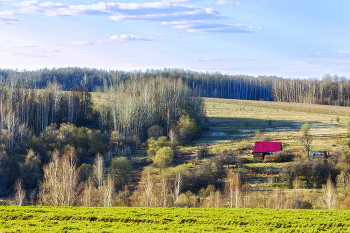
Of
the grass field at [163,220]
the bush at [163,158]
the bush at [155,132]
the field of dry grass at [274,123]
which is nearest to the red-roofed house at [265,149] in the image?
the field of dry grass at [274,123]

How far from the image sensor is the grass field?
16.6m

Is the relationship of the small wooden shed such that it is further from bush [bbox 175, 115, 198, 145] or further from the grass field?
the grass field

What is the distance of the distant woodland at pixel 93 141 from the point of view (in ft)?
107

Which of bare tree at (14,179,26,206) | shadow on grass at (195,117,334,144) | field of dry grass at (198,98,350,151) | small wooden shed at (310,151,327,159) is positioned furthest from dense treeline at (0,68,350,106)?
bare tree at (14,179,26,206)

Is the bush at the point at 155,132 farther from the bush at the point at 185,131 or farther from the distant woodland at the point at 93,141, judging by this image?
the bush at the point at 185,131

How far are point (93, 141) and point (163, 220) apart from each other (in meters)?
38.6

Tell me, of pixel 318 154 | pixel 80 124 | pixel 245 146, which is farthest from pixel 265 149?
pixel 80 124

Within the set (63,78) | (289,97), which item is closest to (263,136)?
(289,97)

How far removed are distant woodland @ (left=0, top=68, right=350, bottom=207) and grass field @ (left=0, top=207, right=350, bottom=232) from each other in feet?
29.0

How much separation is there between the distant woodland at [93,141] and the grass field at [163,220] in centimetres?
883

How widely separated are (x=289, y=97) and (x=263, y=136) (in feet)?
274

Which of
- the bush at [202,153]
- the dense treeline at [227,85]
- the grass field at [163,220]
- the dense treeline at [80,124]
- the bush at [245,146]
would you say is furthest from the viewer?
the dense treeline at [227,85]

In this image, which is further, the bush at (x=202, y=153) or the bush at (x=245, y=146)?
the bush at (x=245, y=146)

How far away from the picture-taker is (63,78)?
133125mm
